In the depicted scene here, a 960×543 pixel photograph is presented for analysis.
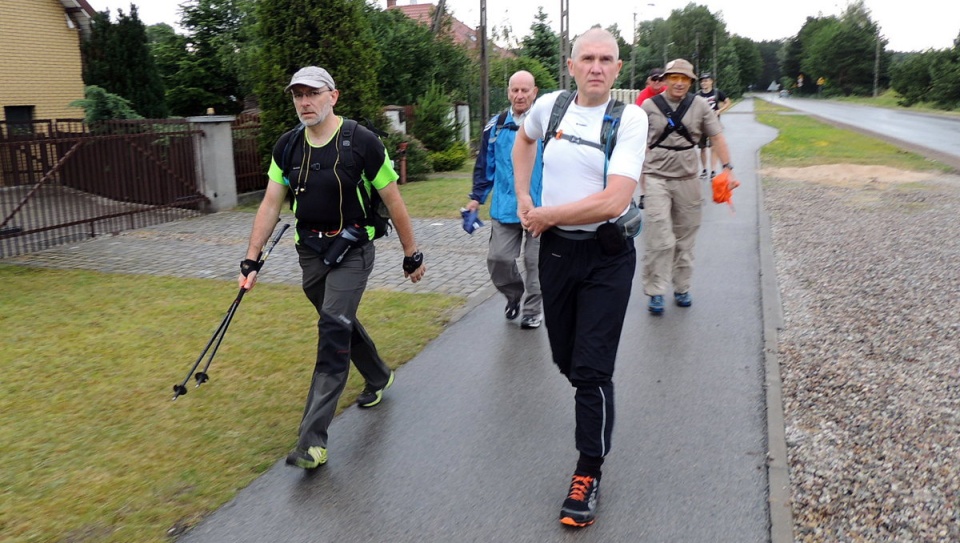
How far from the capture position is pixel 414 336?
652 centimetres

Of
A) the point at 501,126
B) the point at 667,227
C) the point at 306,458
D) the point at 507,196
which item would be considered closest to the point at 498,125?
the point at 501,126

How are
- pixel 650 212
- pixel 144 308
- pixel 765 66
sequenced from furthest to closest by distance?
pixel 765 66 → pixel 144 308 → pixel 650 212

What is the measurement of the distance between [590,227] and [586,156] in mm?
312

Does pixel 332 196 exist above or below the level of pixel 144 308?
above

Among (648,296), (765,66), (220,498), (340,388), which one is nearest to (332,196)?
(340,388)

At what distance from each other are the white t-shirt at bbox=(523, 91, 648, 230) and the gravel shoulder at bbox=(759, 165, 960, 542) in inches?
65.2

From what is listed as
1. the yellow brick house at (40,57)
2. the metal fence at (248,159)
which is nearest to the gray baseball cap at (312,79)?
the metal fence at (248,159)

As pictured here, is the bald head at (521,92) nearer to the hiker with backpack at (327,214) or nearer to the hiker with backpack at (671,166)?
the hiker with backpack at (671,166)

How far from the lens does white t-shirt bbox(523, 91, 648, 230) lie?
362cm

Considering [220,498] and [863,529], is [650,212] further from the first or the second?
[220,498]

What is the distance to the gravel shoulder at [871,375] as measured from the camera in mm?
3682

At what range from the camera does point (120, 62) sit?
79.3ft

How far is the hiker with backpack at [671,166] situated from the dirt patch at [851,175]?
32.1 feet

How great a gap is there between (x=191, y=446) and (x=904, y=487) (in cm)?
349
